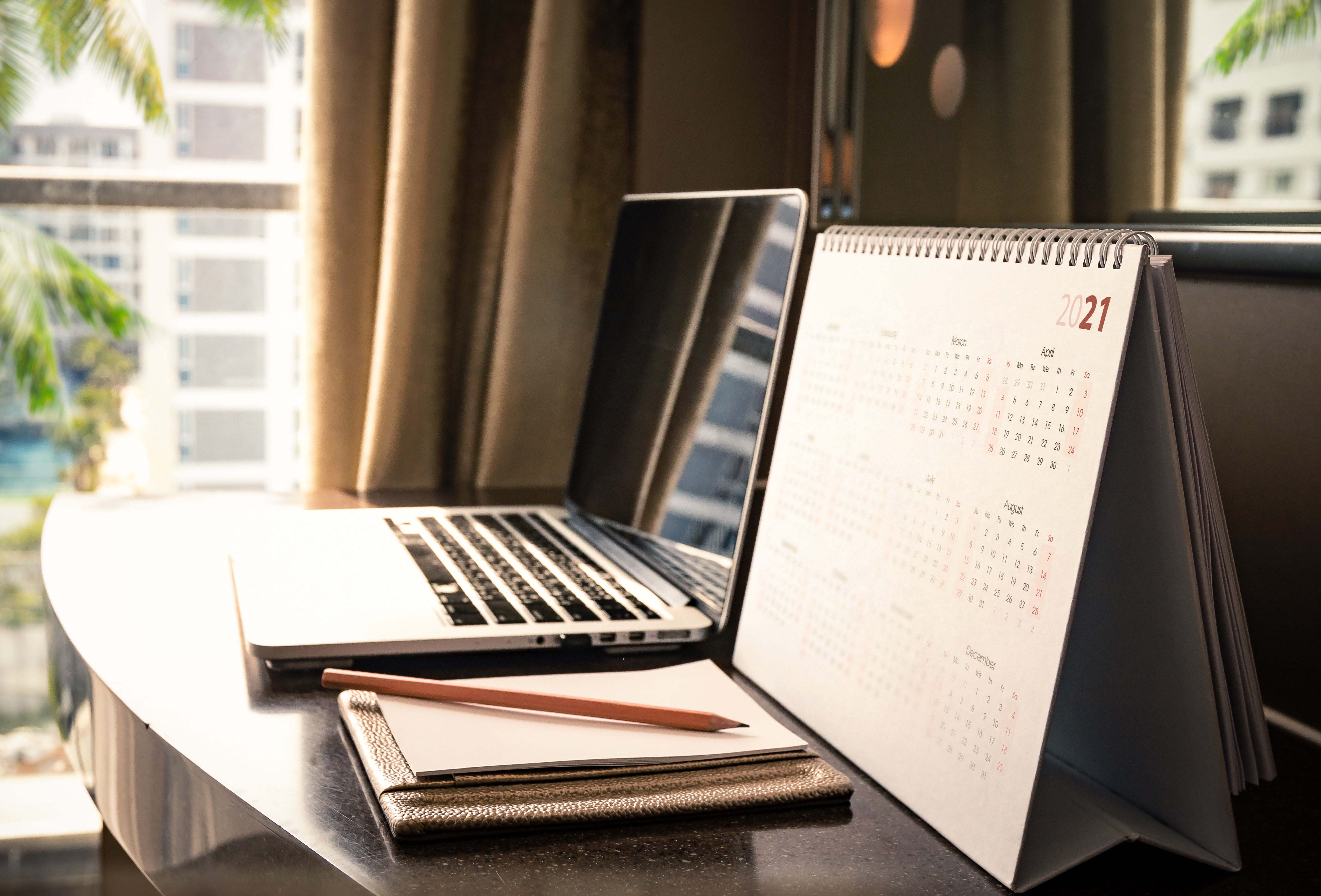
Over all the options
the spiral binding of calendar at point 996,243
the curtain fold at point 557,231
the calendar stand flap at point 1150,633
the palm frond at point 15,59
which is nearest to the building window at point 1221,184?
the spiral binding of calendar at point 996,243

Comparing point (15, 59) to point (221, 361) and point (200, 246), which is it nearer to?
point (200, 246)

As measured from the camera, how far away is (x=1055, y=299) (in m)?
0.51

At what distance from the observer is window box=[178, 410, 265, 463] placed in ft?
5.32

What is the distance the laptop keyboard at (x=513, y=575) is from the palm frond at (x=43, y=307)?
0.84 meters

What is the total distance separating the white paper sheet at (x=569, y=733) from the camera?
553 mm

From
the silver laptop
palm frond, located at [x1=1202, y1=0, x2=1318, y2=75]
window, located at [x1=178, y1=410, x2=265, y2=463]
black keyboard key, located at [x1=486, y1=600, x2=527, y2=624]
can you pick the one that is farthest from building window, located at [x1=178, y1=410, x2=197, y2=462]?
palm frond, located at [x1=1202, y1=0, x2=1318, y2=75]

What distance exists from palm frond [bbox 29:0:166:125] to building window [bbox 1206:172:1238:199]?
4.30 ft

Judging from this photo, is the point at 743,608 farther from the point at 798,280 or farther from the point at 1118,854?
the point at 798,280

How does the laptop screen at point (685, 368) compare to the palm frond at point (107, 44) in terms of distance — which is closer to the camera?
the laptop screen at point (685, 368)

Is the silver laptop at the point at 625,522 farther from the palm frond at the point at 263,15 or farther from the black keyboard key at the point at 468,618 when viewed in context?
the palm frond at the point at 263,15

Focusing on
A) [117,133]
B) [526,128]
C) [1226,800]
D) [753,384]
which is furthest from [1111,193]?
[117,133]

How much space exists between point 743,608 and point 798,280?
770mm

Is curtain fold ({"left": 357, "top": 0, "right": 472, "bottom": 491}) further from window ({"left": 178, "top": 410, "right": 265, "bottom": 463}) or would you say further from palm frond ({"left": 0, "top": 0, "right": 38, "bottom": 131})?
palm frond ({"left": 0, "top": 0, "right": 38, "bottom": 131})

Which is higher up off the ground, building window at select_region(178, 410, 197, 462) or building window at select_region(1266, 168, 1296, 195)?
building window at select_region(1266, 168, 1296, 195)
